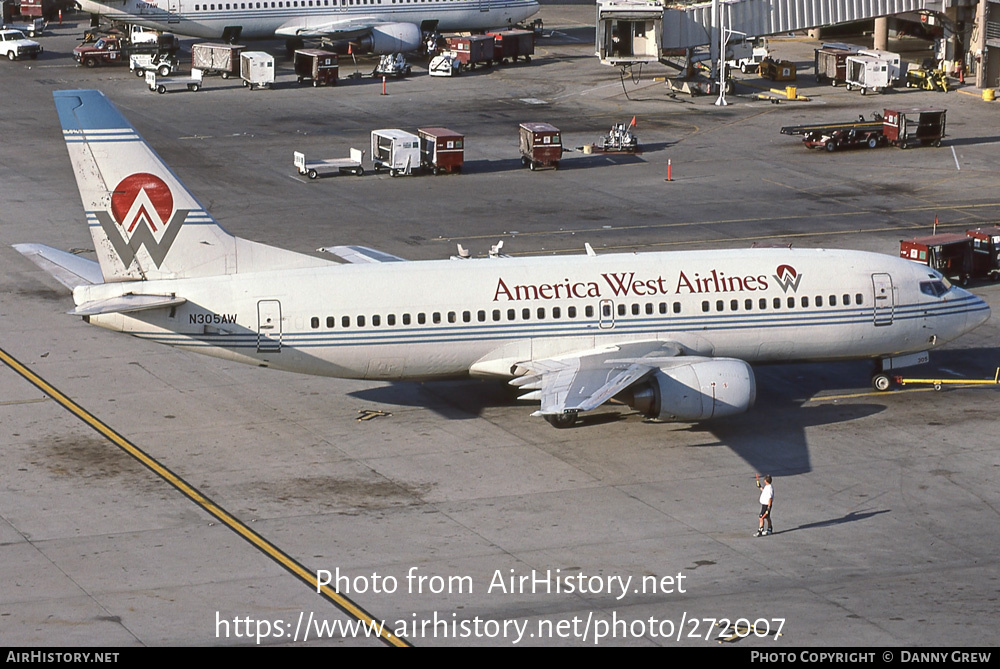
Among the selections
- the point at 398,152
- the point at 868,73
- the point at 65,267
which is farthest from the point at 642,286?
the point at 868,73

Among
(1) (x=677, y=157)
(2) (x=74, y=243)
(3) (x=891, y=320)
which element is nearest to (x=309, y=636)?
(3) (x=891, y=320)

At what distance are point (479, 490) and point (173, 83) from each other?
7293cm

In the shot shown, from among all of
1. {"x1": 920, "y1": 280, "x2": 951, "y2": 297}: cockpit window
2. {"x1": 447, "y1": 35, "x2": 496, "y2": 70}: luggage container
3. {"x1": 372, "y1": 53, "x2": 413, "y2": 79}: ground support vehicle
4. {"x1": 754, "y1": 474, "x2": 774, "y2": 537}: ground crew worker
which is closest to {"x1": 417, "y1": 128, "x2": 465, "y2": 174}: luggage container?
{"x1": 372, "y1": 53, "x2": 413, "y2": 79}: ground support vehicle

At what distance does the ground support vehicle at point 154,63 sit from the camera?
110625 millimetres

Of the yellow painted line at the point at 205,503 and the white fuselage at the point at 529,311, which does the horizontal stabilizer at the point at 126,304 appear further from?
the yellow painted line at the point at 205,503

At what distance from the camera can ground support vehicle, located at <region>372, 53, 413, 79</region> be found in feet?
364

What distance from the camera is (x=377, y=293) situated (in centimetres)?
4581

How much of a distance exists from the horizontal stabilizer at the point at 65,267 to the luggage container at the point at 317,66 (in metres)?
60.4

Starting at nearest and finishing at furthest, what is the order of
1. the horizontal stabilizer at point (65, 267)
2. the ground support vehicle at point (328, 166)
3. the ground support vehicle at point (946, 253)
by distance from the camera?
1. the horizontal stabilizer at point (65, 267)
2. the ground support vehicle at point (946, 253)
3. the ground support vehicle at point (328, 166)

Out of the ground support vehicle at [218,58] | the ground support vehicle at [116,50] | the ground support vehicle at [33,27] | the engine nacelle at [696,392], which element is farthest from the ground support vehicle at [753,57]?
the engine nacelle at [696,392]

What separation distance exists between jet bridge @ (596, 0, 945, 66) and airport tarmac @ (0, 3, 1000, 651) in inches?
1231

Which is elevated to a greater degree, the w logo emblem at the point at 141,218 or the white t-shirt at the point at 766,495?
the w logo emblem at the point at 141,218

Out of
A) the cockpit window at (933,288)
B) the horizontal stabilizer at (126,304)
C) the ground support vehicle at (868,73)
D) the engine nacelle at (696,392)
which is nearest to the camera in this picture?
the horizontal stabilizer at (126,304)

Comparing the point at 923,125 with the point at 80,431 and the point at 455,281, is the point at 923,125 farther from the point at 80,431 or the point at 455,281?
the point at 80,431
